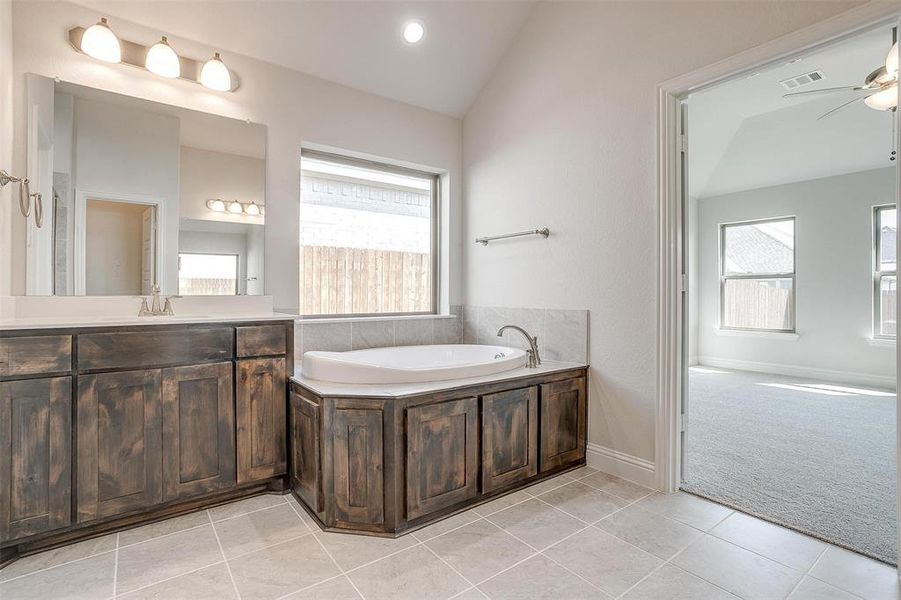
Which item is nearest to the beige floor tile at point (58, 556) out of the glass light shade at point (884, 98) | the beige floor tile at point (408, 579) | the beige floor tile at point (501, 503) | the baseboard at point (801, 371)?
the beige floor tile at point (408, 579)

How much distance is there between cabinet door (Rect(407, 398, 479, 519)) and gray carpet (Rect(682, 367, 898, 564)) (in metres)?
1.20

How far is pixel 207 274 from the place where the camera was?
8.54 feet

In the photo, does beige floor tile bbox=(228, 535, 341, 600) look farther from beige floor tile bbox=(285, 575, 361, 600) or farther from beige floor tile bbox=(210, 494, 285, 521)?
beige floor tile bbox=(210, 494, 285, 521)

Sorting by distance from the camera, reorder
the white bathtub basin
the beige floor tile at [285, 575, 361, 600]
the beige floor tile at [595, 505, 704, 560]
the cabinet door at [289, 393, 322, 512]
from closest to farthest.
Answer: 1. the beige floor tile at [285, 575, 361, 600]
2. the beige floor tile at [595, 505, 704, 560]
3. the cabinet door at [289, 393, 322, 512]
4. the white bathtub basin

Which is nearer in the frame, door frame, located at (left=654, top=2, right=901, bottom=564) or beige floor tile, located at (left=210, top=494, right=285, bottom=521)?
beige floor tile, located at (left=210, top=494, right=285, bottom=521)

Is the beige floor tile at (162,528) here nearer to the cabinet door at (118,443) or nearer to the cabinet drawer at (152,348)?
the cabinet door at (118,443)

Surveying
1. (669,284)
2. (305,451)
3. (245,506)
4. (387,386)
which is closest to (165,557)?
(245,506)

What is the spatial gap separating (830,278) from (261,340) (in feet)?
20.3

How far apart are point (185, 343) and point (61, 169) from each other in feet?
3.66

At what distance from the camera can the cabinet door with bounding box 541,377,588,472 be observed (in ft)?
8.28

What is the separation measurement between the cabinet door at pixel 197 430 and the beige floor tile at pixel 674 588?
6.07 ft

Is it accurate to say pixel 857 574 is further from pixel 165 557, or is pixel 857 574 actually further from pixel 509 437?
pixel 165 557

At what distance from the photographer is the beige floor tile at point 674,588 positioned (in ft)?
4.98

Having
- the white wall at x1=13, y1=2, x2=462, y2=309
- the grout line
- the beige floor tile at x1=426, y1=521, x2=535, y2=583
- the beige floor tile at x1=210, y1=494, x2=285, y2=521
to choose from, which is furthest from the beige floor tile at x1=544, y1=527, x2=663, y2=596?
the white wall at x1=13, y1=2, x2=462, y2=309
